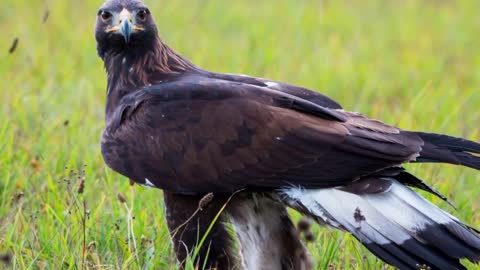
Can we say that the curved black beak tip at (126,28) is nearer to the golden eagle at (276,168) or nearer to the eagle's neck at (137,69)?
the eagle's neck at (137,69)

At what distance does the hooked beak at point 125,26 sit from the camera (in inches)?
229

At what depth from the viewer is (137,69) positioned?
592 centimetres

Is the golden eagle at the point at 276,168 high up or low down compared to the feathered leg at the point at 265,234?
up

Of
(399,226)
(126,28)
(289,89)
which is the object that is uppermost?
(126,28)

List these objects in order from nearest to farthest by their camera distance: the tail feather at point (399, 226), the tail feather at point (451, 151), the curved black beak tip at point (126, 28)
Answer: the tail feather at point (399, 226) < the tail feather at point (451, 151) < the curved black beak tip at point (126, 28)

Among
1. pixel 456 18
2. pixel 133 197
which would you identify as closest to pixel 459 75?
pixel 456 18

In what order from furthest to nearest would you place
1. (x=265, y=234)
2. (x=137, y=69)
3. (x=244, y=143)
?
1. (x=137, y=69)
2. (x=265, y=234)
3. (x=244, y=143)

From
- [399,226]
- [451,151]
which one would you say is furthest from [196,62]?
[399,226]

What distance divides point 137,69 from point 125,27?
25 cm

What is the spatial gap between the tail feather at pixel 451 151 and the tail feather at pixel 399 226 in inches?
8.1

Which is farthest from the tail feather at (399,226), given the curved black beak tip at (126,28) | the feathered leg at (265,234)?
the curved black beak tip at (126,28)

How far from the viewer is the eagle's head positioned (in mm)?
5863

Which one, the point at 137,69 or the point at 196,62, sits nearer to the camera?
the point at 137,69

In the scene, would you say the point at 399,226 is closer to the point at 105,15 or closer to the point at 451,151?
the point at 451,151
